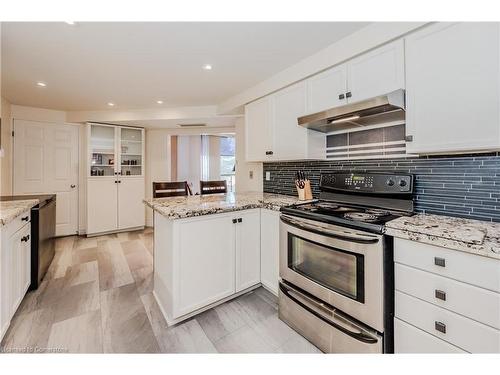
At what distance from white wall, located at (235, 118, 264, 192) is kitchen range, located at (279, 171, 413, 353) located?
1453 millimetres

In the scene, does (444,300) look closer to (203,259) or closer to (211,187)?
(203,259)

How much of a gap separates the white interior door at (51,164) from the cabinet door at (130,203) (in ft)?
2.45

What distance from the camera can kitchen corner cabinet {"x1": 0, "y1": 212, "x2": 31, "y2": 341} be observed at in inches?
61.7

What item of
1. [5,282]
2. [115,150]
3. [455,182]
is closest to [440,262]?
[455,182]

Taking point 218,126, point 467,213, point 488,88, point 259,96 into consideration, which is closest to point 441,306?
point 467,213

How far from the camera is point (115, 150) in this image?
4.30m

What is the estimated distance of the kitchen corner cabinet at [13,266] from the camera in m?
1.57

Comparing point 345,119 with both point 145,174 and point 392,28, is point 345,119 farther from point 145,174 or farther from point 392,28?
point 145,174

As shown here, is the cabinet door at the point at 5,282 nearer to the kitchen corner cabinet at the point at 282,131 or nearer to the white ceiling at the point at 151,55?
the white ceiling at the point at 151,55

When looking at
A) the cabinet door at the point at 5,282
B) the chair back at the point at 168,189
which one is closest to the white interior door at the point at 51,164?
the chair back at the point at 168,189

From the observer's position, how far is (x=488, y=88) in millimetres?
1202

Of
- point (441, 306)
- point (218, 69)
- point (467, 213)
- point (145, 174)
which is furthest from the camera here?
point (145, 174)
